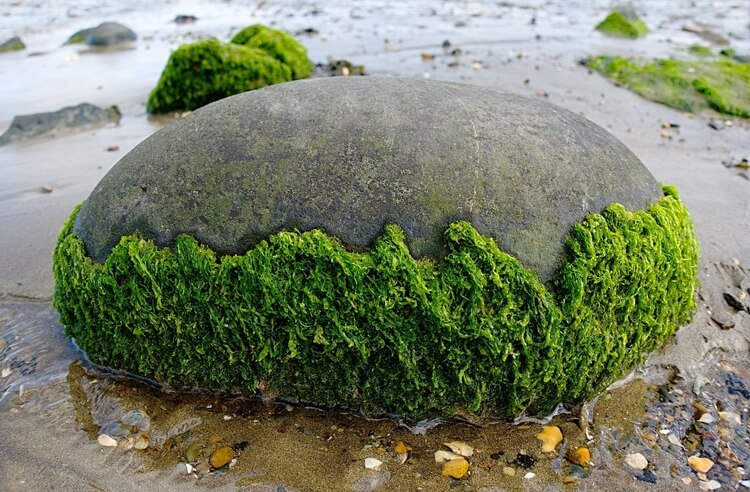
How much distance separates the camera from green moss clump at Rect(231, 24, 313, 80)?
7592mm

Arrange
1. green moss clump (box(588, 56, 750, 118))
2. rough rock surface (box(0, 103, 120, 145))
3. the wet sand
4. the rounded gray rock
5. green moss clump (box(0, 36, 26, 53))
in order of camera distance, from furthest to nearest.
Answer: green moss clump (box(0, 36, 26, 53)), green moss clump (box(588, 56, 750, 118)), rough rock surface (box(0, 103, 120, 145)), the rounded gray rock, the wet sand

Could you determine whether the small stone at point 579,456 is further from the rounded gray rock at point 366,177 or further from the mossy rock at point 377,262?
the rounded gray rock at point 366,177

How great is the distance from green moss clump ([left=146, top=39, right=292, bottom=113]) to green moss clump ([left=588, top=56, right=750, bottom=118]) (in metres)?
4.70

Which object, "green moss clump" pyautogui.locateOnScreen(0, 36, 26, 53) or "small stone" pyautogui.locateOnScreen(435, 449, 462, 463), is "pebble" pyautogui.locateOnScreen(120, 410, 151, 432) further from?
"green moss clump" pyautogui.locateOnScreen(0, 36, 26, 53)

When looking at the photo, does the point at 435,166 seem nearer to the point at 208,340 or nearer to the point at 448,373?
the point at 448,373

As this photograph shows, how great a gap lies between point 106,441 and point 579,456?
201 cm

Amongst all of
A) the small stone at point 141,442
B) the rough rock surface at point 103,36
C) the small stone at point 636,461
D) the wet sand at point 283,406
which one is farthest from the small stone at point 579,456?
the rough rock surface at point 103,36

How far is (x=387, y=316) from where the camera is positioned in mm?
2619

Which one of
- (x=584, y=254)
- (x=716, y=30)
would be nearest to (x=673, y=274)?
(x=584, y=254)

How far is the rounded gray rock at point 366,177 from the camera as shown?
2.72 metres

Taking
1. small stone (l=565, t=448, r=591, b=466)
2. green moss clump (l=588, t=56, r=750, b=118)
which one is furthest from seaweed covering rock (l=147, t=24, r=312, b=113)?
small stone (l=565, t=448, r=591, b=466)

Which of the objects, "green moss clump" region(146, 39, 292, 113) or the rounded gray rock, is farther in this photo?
"green moss clump" region(146, 39, 292, 113)

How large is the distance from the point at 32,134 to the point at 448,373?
17.2 ft

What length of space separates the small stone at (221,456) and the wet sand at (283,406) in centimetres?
5
